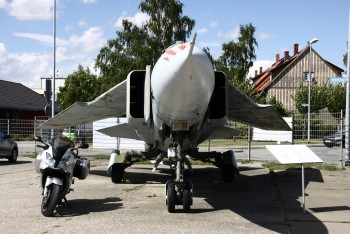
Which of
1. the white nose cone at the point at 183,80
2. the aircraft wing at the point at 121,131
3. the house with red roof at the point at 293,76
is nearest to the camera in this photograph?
the white nose cone at the point at 183,80

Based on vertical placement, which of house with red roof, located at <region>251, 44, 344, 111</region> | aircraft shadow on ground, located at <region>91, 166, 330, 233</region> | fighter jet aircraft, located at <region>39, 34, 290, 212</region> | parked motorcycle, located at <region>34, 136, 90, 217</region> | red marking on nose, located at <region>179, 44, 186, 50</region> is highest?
house with red roof, located at <region>251, 44, 344, 111</region>

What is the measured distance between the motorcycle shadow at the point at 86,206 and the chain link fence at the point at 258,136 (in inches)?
300

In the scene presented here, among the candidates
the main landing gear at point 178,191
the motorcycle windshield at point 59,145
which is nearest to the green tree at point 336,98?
the main landing gear at point 178,191

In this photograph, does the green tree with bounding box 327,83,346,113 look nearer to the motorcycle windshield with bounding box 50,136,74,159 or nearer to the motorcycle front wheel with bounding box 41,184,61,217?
the motorcycle windshield with bounding box 50,136,74,159

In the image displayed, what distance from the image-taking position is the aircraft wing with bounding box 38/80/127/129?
9.78 meters

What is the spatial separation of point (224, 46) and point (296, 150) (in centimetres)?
4229

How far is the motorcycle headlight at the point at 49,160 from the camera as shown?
296 inches

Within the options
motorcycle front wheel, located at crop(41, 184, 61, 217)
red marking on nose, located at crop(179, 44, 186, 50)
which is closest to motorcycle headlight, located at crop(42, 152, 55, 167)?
motorcycle front wheel, located at crop(41, 184, 61, 217)

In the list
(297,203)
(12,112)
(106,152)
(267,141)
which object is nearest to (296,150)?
(297,203)

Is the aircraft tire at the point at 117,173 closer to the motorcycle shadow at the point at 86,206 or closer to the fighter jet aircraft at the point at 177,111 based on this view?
the fighter jet aircraft at the point at 177,111

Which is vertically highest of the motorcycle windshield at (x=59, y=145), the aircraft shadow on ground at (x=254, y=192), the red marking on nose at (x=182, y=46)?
the red marking on nose at (x=182, y=46)

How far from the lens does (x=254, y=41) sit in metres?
50.2

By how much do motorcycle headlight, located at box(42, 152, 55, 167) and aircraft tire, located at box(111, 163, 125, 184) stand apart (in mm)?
3928

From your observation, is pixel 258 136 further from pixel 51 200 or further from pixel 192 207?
pixel 51 200
